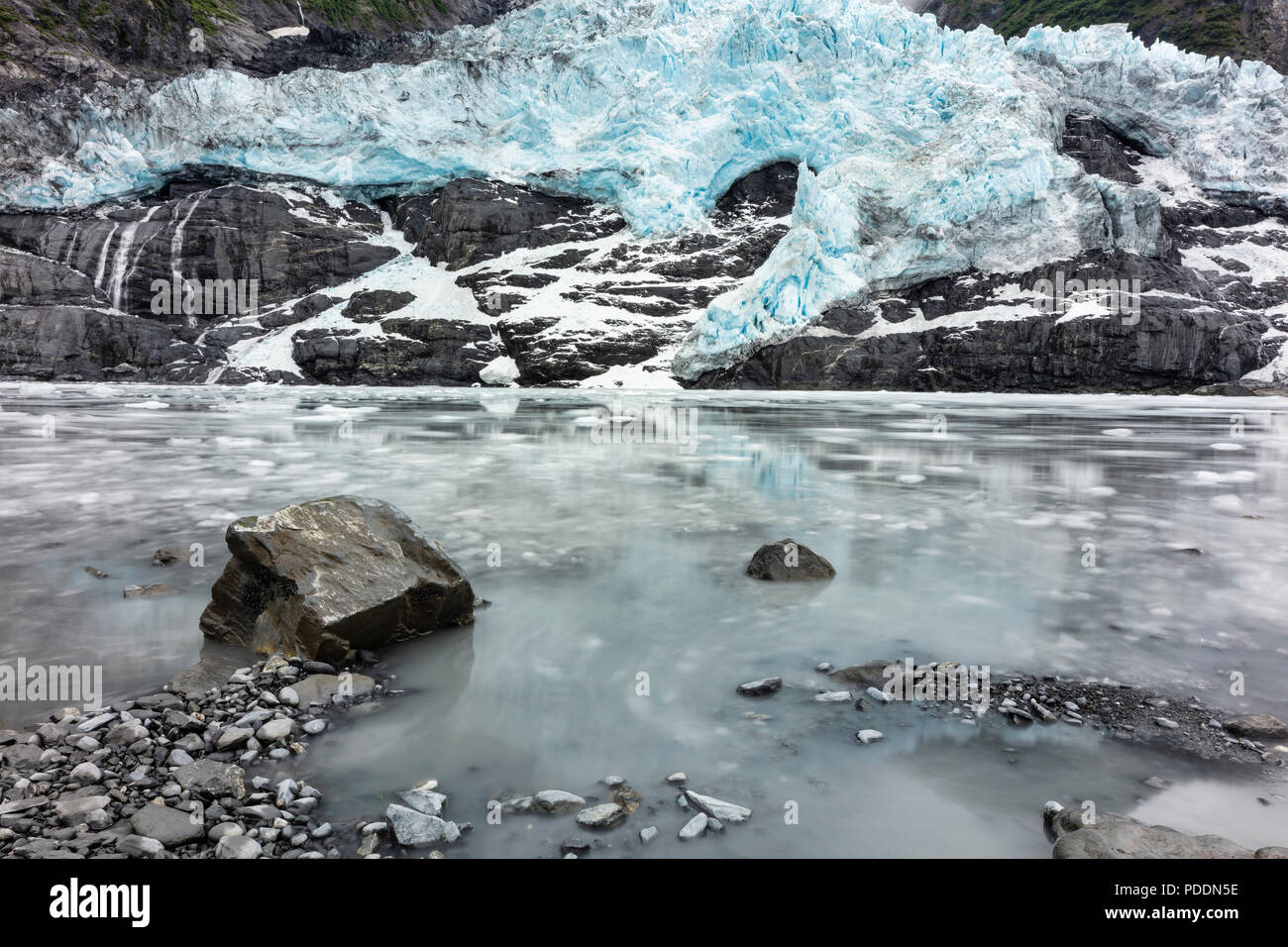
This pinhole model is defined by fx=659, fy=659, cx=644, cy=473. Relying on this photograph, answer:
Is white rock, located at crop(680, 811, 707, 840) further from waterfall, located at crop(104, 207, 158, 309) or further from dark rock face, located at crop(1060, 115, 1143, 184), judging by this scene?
waterfall, located at crop(104, 207, 158, 309)

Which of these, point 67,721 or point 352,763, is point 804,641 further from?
point 67,721

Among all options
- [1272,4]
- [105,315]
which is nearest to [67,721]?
[105,315]

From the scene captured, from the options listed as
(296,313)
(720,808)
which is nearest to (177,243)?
(296,313)

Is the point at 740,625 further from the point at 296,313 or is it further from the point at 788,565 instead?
the point at 296,313

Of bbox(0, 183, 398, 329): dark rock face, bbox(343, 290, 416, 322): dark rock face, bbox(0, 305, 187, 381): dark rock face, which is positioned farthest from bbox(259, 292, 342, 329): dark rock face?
bbox(0, 305, 187, 381): dark rock face

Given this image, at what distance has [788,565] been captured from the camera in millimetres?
5242

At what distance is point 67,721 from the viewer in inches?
113

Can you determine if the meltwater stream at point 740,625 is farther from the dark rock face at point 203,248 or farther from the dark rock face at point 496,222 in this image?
the dark rock face at point 203,248

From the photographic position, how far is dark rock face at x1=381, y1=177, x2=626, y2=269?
2622 inches

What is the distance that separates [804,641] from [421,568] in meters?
2.47
